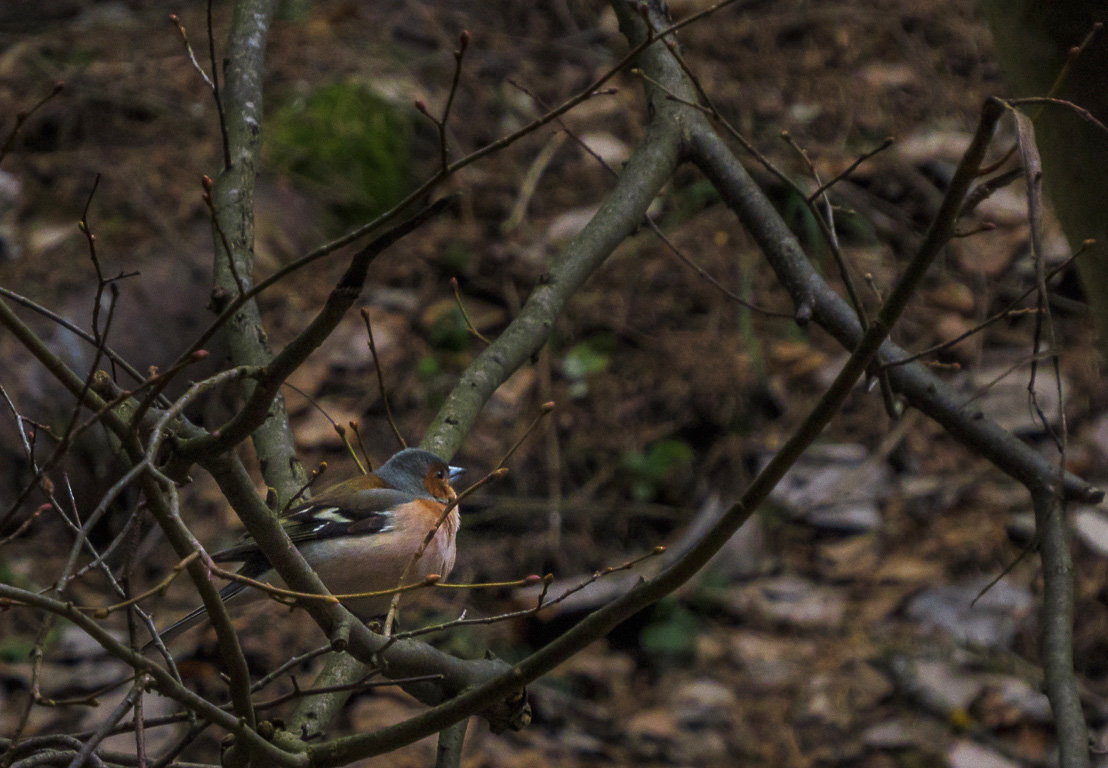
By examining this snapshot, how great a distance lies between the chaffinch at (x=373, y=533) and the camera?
333 centimetres

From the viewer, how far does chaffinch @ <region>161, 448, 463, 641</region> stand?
3.33 meters

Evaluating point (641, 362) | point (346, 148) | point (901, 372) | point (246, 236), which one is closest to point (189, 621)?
point (246, 236)

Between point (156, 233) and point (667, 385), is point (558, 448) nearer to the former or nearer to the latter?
point (667, 385)

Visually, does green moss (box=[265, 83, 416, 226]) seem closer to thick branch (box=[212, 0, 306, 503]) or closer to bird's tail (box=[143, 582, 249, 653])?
thick branch (box=[212, 0, 306, 503])

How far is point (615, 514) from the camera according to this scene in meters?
6.04

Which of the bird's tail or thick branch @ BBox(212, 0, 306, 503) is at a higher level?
thick branch @ BBox(212, 0, 306, 503)

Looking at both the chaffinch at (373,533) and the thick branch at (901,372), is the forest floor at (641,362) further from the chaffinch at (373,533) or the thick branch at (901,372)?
the chaffinch at (373,533)

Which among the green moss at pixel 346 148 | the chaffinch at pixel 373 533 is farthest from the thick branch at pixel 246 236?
the green moss at pixel 346 148

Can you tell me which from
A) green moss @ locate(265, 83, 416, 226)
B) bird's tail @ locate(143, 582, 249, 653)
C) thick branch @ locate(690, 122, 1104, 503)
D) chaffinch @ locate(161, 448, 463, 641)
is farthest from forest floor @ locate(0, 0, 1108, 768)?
bird's tail @ locate(143, 582, 249, 653)

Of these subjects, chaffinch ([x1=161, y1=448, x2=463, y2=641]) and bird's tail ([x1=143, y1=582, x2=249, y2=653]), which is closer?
bird's tail ([x1=143, y1=582, x2=249, y2=653])

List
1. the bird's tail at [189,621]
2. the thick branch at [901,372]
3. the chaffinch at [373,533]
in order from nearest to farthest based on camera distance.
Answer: the bird's tail at [189,621], the thick branch at [901,372], the chaffinch at [373,533]

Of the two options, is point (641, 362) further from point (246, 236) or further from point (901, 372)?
point (246, 236)

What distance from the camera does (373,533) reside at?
3553 millimetres

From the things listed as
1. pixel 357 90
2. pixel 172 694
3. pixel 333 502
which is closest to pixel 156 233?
pixel 357 90
